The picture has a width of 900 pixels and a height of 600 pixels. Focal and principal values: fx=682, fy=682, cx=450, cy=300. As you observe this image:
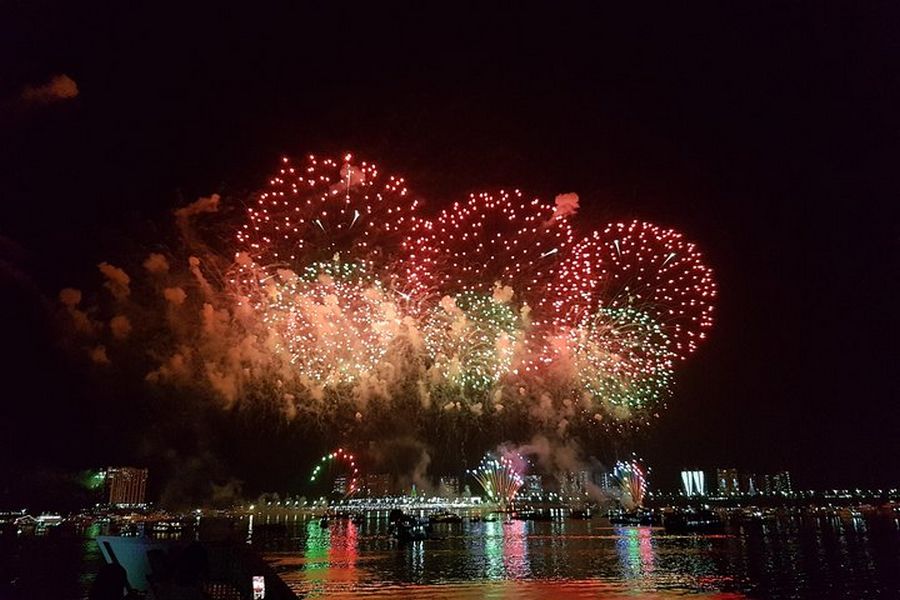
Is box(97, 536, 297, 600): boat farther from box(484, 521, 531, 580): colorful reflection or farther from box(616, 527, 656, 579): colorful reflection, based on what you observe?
box(616, 527, 656, 579): colorful reflection

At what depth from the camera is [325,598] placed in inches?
635

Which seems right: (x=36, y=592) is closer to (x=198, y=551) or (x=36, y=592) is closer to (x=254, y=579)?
(x=254, y=579)

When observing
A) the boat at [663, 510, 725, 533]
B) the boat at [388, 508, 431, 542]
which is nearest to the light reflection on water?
the boat at [388, 508, 431, 542]

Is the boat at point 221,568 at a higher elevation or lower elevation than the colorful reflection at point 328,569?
higher

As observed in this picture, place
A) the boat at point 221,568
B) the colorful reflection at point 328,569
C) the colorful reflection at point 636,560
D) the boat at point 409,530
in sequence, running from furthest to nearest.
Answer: the boat at point 409,530 < the colorful reflection at point 636,560 < the colorful reflection at point 328,569 < the boat at point 221,568

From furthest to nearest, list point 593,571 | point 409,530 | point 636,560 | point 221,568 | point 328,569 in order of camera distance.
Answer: point 409,530 < point 636,560 < point 328,569 < point 593,571 < point 221,568

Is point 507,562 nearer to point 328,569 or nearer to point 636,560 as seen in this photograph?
point 636,560

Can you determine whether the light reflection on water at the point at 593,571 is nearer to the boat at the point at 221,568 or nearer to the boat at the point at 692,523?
the boat at the point at 221,568

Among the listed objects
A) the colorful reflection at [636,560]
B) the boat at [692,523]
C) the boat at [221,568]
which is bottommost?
the boat at [692,523]

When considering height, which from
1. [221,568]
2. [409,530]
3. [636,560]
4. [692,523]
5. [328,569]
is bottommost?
[692,523]

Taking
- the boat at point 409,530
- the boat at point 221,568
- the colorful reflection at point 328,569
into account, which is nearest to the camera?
the boat at point 221,568

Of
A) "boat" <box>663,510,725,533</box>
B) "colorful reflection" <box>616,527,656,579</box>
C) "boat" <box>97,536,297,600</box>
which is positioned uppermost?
"boat" <box>97,536,297,600</box>

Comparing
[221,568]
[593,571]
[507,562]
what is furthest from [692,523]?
[221,568]

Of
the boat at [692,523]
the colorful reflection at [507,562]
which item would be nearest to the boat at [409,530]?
the colorful reflection at [507,562]
